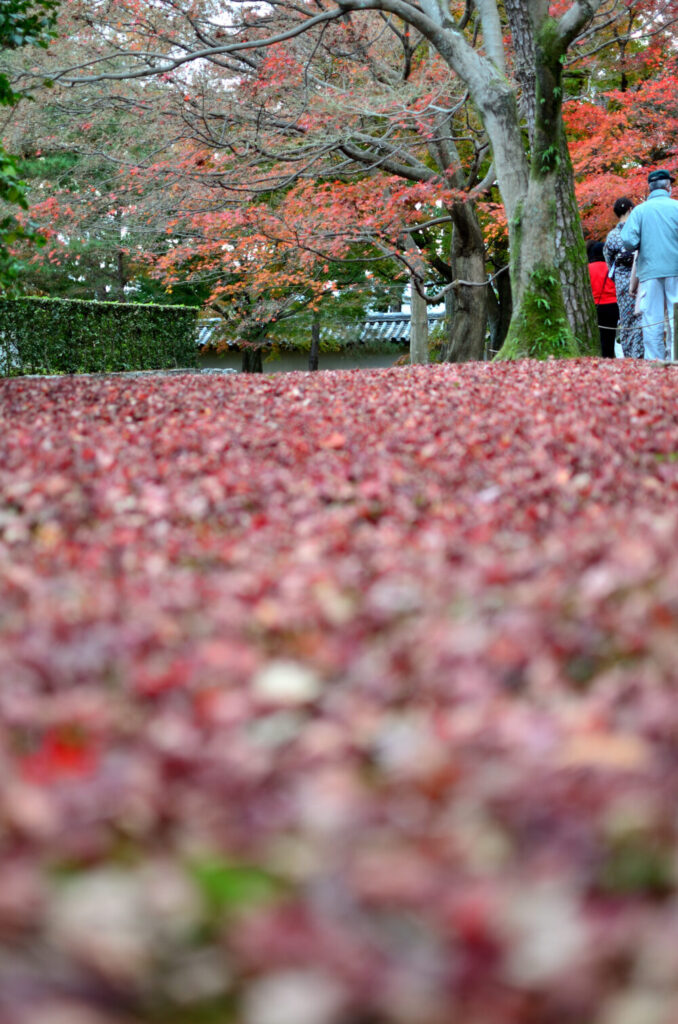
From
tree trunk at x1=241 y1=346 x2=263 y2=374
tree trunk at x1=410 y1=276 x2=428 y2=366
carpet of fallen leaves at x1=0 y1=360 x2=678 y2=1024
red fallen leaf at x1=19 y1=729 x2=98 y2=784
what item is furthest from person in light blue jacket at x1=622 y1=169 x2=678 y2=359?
tree trunk at x1=241 y1=346 x2=263 y2=374

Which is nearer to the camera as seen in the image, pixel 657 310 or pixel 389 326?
pixel 657 310

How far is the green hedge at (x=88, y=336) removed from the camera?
43.4 ft

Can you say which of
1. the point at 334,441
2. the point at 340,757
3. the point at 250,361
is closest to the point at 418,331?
the point at 250,361

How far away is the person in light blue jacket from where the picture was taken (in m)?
9.94

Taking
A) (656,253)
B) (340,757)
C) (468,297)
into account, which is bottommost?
(340,757)

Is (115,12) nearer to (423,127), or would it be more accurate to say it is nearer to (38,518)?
(423,127)

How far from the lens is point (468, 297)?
55.6ft

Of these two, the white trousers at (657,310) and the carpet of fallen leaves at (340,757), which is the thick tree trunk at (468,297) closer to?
the white trousers at (657,310)

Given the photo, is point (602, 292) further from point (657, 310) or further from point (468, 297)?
point (468, 297)

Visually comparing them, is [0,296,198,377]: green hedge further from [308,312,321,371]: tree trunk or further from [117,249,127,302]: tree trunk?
[308,312,321,371]: tree trunk

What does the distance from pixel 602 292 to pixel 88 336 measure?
22.6ft

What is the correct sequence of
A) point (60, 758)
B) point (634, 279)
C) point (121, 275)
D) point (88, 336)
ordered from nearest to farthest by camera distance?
1. point (60, 758)
2. point (634, 279)
3. point (88, 336)
4. point (121, 275)

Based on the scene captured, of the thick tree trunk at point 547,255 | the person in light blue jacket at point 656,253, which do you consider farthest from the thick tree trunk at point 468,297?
the person in light blue jacket at point 656,253

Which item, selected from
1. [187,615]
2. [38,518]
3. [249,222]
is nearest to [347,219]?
[249,222]
